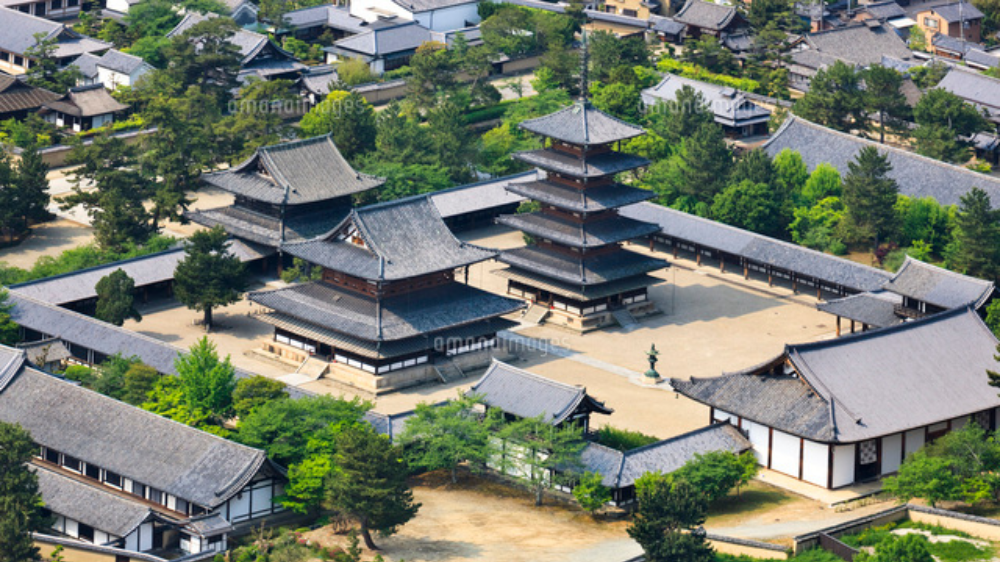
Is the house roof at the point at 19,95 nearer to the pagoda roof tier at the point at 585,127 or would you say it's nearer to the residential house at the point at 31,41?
the residential house at the point at 31,41

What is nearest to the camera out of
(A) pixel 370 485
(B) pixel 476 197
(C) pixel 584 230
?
(A) pixel 370 485

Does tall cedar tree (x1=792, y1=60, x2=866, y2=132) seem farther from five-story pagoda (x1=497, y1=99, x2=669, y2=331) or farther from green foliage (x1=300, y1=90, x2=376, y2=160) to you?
green foliage (x1=300, y1=90, x2=376, y2=160)

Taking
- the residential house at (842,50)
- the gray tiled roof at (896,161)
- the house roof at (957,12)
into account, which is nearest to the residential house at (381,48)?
the residential house at (842,50)

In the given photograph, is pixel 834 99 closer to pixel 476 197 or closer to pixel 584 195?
pixel 476 197

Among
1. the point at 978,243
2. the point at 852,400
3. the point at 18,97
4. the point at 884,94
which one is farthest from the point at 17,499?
the point at 884,94

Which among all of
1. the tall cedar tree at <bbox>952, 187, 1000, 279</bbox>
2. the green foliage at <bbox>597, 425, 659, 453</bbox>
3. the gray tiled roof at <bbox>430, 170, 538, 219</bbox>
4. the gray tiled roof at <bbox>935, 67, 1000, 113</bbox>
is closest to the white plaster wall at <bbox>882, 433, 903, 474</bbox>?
the green foliage at <bbox>597, 425, 659, 453</bbox>

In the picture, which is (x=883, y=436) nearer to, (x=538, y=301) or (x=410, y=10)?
(x=538, y=301)
